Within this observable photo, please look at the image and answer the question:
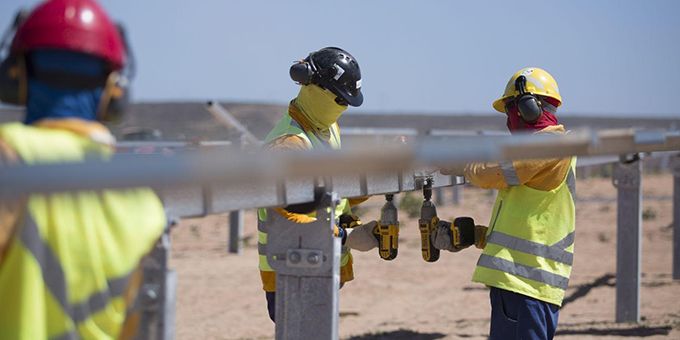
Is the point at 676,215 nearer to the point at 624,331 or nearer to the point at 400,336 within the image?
the point at 624,331

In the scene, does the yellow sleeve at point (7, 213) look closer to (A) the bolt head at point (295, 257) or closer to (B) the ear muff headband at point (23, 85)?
(B) the ear muff headband at point (23, 85)

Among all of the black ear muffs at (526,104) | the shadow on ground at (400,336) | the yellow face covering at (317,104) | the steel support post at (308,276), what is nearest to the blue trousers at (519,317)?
the black ear muffs at (526,104)

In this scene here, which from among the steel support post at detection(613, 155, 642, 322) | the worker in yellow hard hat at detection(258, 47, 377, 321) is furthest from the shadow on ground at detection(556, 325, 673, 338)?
the worker in yellow hard hat at detection(258, 47, 377, 321)

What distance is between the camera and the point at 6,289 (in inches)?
76.9

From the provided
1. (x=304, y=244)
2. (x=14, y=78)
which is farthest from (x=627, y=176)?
(x=14, y=78)

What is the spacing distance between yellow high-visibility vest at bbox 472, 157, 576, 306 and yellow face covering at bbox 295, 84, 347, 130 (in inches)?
40.0

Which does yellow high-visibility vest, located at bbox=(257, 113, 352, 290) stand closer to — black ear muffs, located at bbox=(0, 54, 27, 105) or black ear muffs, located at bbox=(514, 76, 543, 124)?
black ear muffs, located at bbox=(514, 76, 543, 124)

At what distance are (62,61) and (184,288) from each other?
8.15 metres

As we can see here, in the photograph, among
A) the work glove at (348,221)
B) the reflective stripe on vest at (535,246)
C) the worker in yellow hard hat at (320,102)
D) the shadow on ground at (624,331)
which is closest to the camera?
the reflective stripe on vest at (535,246)

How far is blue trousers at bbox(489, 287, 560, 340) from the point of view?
14.9ft

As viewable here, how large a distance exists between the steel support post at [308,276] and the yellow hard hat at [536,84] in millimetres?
1797

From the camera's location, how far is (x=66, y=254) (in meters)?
1.99

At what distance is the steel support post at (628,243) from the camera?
806 cm

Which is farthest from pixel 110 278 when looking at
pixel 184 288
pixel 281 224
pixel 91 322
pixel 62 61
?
pixel 184 288
